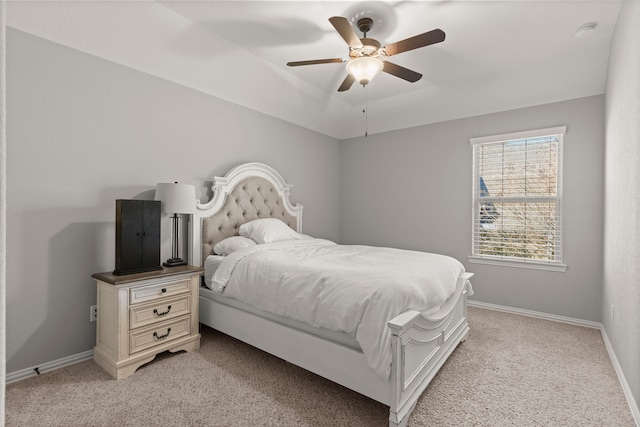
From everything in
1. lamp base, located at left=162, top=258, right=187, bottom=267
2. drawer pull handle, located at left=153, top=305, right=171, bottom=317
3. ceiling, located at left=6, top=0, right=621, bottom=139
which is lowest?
drawer pull handle, located at left=153, top=305, right=171, bottom=317

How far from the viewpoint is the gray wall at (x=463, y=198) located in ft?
10.6

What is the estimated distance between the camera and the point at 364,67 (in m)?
2.21

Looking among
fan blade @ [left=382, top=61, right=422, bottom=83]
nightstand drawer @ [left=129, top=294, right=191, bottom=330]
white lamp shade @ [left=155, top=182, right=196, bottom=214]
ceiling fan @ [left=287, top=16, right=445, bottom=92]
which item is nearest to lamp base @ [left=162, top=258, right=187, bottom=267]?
nightstand drawer @ [left=129, top=294, right=191, bottom=330]

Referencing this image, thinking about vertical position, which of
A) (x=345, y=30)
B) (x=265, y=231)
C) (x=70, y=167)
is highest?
(x=345, y=30)

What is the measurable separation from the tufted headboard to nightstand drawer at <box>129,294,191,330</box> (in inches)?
22.8

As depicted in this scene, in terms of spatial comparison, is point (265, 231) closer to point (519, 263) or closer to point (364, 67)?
point (364, 67)

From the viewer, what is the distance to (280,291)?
2.17 metres

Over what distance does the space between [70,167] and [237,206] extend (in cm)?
150

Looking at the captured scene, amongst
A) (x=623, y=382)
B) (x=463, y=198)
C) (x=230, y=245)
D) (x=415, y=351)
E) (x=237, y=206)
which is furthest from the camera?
(x=463, y=198)

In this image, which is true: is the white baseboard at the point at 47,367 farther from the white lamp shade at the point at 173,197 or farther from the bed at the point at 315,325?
the white lamp shade at the point at 173,197

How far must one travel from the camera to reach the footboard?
1.60 metres

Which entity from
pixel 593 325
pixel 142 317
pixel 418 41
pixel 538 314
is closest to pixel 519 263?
pixel 538 314

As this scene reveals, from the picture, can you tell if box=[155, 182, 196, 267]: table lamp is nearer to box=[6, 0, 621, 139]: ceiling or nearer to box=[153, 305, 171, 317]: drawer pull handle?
box=[153, 305, 171, 317]: drawer pull handle

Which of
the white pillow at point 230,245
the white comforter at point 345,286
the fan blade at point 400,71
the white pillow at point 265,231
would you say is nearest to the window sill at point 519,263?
the white comforter at point 345,286
